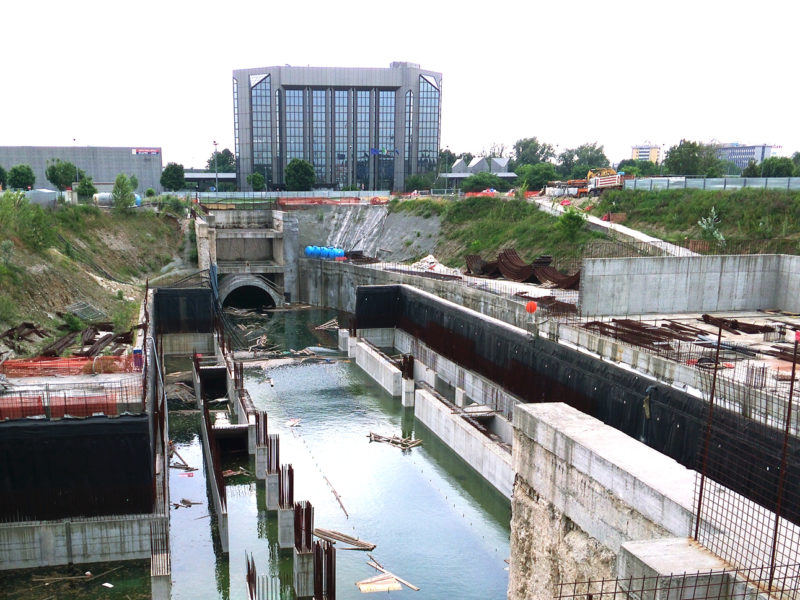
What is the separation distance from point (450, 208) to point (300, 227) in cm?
1279

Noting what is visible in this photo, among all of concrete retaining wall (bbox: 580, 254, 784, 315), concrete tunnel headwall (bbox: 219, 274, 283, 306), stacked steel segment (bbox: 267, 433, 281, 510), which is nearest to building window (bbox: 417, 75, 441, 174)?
concrete tunnel headwall (bbox: 219, 274, 283, 306)

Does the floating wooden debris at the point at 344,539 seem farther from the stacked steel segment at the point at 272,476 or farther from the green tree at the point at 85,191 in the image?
the green tree at the point at 85,191

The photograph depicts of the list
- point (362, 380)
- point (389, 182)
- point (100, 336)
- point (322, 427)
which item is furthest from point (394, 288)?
point (389, 182)

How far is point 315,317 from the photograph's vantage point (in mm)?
45250

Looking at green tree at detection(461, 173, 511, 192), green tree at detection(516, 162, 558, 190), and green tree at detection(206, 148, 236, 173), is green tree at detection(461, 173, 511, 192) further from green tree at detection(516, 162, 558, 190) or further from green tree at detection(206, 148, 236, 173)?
green tree at detection(206, 148, 236, 173)

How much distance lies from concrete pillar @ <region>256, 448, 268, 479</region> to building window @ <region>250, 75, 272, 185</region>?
8746 cm

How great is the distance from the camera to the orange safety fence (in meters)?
18.5

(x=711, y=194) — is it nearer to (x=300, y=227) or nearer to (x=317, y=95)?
(x=300, y=227)

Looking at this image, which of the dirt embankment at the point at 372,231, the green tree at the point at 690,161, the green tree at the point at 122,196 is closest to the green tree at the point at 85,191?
the green tree at the point at 122,196

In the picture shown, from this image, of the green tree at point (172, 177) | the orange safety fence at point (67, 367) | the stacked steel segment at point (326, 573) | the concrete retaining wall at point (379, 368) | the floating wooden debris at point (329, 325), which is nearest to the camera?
the stacked steel segment at point (326, 573)

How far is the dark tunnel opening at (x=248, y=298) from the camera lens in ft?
163

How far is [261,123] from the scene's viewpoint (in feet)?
331

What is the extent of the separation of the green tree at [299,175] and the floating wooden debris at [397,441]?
5911 cm

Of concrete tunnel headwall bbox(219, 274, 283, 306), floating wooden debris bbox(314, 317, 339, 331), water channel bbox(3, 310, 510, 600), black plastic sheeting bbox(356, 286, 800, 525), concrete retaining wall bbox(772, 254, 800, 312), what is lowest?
water channel bbox(3, 310, 510, 600)
